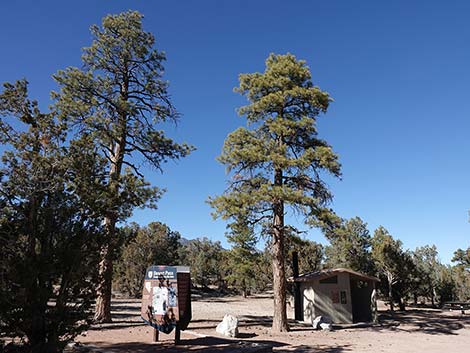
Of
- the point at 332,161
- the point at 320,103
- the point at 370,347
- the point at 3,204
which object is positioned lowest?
the point at 370,347

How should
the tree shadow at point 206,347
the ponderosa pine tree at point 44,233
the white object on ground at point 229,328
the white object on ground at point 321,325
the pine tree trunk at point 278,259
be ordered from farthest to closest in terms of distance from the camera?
the white object on ground at point 321,325 → the pine tree trunk at point 278,259 → the white object on ground at point 229,328 → the tree shadow at point 206,347 → the ponderosa pine tree at point 44,233

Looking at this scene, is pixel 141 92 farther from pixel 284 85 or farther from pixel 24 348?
pixel 24 348

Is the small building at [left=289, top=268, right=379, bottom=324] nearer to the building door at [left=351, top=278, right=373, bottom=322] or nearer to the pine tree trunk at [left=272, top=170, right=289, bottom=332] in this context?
the building door at [left=351, top=278, right=373, bottom=322]

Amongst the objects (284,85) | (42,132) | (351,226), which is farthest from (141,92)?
(351,226)

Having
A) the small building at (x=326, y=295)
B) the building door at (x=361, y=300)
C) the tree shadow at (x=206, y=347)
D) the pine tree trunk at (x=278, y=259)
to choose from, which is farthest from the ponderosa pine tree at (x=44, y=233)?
the building door at (x=361, y=300)

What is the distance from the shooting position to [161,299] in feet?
36.8

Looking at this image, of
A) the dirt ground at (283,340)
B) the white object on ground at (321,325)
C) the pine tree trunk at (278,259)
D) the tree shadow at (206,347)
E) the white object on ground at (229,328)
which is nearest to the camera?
the tree shadow at (206,347)

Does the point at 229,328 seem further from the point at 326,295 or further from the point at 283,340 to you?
the point at 326,295

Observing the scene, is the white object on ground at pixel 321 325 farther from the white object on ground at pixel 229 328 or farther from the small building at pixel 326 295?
the white object on ground at pixel 229 328

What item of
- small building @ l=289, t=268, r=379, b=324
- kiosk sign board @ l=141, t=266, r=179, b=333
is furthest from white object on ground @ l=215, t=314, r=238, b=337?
small building @ l=289, t=268, r=379, b=324

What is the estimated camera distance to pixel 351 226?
117 feet

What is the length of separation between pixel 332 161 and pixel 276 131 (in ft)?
9.45

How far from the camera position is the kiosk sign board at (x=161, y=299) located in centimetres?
1098

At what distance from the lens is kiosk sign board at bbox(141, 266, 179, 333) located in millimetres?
10983
